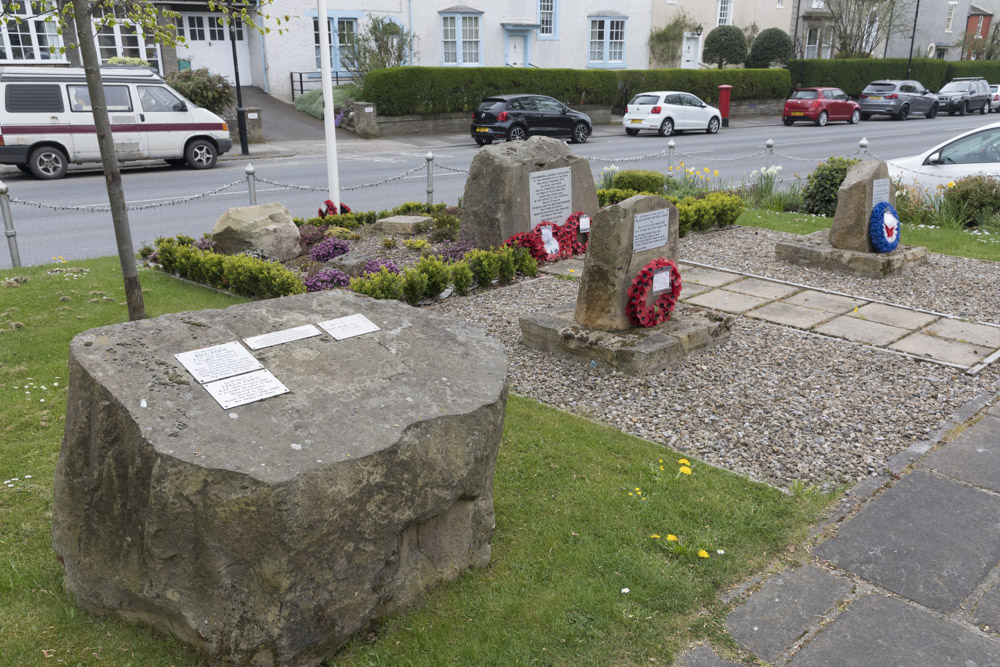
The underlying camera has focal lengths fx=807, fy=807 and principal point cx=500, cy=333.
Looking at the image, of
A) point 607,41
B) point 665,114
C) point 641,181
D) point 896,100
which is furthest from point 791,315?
point 896,100

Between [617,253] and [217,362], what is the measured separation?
Result: 3.70m

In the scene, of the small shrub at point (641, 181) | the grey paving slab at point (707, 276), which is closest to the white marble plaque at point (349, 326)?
the grey paving slab at point (707, 276)

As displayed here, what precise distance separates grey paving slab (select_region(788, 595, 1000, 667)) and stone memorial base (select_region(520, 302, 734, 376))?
9.40 ft

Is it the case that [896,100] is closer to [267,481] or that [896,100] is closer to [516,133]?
[516,133]

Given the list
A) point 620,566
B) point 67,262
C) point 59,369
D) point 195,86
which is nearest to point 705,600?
point 620,566

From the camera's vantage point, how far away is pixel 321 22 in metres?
11.5

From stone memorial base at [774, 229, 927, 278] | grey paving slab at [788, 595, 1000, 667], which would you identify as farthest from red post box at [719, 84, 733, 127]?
grey paving slab at [788, 595, 1000, 667]

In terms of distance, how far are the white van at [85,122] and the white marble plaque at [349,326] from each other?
14.8 meters

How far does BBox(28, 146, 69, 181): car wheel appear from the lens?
55.2 feet

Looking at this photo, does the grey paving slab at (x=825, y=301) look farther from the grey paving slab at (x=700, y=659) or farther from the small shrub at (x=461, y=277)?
the grey paving slab at (x=700, y=659)

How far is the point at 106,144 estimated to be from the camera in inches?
217

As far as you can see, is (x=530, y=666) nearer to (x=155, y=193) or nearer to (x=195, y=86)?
(x=155, y=193)

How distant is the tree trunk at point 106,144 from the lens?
5188 mm

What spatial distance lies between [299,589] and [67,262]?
813cm
